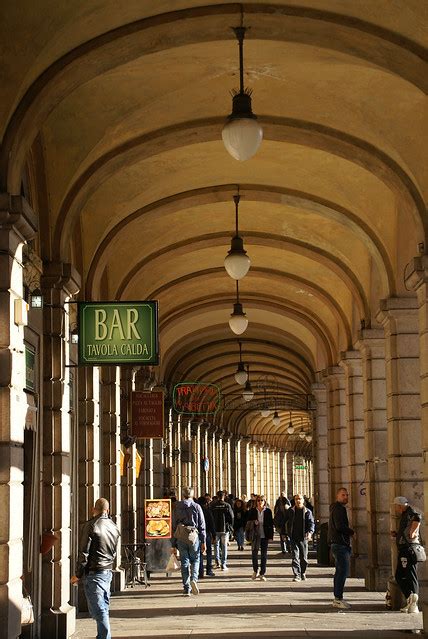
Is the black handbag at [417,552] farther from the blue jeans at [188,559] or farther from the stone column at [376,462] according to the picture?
the blue jeans at [188,559]

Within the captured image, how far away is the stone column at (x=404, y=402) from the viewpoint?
52.9 feet

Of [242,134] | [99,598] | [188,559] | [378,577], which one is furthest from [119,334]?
[378,577]

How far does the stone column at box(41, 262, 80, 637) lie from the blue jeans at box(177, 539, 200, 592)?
4.82m

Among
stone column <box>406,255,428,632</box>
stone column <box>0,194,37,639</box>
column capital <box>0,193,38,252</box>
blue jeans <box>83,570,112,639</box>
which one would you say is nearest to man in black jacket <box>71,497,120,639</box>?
blue jeans <box>83,570,112,639</box>

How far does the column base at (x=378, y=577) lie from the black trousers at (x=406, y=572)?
12.8 feet

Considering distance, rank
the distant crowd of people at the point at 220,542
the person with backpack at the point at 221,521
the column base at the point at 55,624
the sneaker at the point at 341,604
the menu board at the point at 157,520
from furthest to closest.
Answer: the person with backpack at the point at 221,521
the menu board at the point at 157,520
the sneaker at the point at 341,604
the column base at the point at 55,624
the distant crowd of people at the point at 220,542

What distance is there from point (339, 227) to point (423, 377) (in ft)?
22.6

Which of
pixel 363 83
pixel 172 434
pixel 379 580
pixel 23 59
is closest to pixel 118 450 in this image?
pixel 379 580

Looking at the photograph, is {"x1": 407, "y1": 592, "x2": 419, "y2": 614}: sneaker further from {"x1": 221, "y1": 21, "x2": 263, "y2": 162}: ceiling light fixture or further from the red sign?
the red sign

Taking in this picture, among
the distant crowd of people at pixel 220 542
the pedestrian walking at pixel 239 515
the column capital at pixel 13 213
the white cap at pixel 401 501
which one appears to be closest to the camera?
the column capital at pixel 13 213

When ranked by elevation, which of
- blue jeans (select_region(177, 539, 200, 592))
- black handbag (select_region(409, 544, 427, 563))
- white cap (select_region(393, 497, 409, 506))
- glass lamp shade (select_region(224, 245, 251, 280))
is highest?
glass lamp shade (select_region(224, 245, 251, 280))

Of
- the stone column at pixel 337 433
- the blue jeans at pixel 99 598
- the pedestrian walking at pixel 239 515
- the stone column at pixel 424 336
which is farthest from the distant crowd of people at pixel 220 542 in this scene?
the pedestrian walking at pixel 239 515

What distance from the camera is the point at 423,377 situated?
44.2 feet

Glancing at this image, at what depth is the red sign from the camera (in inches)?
852
